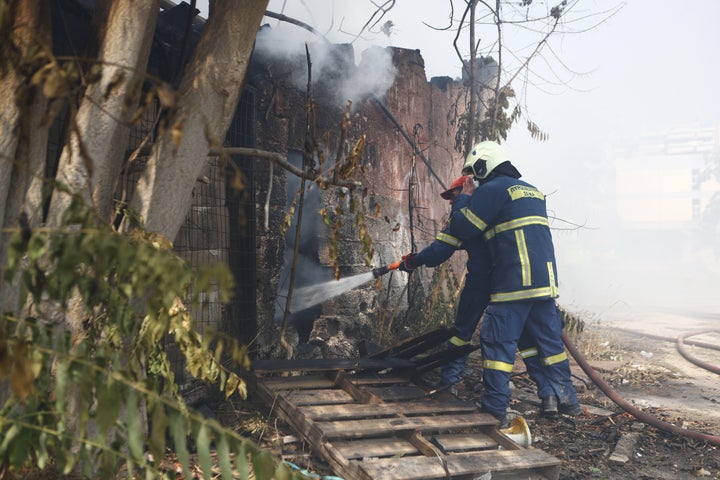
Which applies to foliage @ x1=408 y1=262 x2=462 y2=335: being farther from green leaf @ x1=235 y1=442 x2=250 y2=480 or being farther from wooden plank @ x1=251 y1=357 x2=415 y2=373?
green leaf @ x1=235 y1=442 x2=250 y2=480

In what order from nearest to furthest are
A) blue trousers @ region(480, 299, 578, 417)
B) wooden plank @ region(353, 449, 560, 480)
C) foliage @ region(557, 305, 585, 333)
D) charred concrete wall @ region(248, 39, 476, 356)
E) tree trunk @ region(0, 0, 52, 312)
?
tree trunk @ region(0, 0, 52, 312) → wooden plank @ region(353, 449, 560, 480) → blue trousers @ region(480, 299, 578, 417) → charred concrete wall @ region(248, 39, 476, 356) → foliage @ region(557, 305, 585, 333)

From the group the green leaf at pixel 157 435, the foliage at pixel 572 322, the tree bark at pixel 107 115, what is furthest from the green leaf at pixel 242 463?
the foliage at pixel 572 322

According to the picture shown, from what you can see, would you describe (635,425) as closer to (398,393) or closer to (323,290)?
(398,393)

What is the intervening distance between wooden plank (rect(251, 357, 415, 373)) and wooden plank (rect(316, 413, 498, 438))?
639 mm

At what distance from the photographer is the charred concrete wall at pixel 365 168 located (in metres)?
5.17

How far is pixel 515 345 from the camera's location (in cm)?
482

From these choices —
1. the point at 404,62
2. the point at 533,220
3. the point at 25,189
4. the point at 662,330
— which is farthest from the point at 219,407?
the point at 662,330

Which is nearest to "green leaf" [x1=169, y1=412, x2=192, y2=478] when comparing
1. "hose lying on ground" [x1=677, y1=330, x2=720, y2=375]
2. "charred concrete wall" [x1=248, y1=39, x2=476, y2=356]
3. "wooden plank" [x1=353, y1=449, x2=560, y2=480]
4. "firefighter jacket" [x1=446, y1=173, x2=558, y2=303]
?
"wooden plank" [x1=353, y1=449, x2=560, y2=480]

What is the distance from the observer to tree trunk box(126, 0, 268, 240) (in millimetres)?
2619

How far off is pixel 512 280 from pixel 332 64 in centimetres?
279

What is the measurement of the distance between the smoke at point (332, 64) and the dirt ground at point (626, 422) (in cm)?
306

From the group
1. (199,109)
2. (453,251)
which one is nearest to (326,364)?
(453,251)

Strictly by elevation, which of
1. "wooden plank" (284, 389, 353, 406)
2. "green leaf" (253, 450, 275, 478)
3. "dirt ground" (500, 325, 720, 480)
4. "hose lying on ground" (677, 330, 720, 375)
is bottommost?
"dirt ground" (500, 325, 720, 480)

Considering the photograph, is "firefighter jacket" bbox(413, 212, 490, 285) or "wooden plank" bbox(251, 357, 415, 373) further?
"firefighter jacket" bbox(413, 212, 490, 285)
